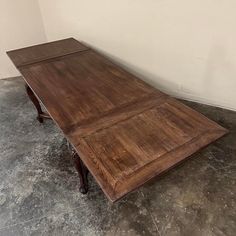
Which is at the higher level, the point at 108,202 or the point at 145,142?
the point at 145,142

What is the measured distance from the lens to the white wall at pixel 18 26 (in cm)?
282

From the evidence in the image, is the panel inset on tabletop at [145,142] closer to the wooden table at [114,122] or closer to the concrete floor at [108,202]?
the wooden table at [114,122]

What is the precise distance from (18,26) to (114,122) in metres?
2.14

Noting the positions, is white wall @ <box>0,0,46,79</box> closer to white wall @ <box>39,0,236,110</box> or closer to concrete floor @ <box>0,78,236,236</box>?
white wall @ <box>39,0,236,110</box>

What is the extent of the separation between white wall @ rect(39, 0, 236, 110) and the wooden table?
43 centimetres

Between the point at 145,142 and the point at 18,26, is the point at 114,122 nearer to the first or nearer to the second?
the point at 145,142

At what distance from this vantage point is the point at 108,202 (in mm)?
1648

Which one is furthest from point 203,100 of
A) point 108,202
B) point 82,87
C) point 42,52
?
point 42,52

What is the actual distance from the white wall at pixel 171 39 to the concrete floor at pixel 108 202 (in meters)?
0.41

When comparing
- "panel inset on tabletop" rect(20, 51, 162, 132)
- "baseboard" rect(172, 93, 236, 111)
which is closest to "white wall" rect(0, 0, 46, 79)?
"panel inset on tabletop" rect(20, 51, 162, 132)

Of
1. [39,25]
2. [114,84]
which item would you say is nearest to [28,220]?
[114,84]

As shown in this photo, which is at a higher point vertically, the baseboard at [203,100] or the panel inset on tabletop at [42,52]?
the panel inset on tabletop at [42,52]

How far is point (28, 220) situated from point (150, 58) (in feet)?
5.41

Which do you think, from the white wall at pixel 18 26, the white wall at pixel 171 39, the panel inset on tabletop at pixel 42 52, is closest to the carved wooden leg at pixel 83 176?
the panel inset on tabletop at pixel 42 52
